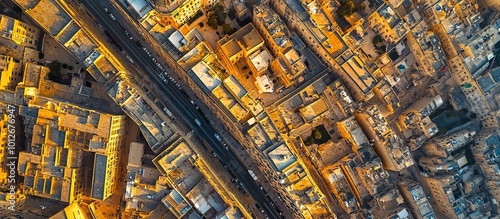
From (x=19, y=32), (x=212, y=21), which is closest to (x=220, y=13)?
(x=212, y=21)

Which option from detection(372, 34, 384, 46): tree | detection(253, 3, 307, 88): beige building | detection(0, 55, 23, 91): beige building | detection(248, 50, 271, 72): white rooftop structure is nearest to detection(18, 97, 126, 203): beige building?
detection(0, 55, 23, 91): beige building

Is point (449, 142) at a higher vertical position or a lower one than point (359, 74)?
lower

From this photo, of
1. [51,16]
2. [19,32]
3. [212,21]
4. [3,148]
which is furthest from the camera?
[3,148]

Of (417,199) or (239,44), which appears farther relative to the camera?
(417,199)

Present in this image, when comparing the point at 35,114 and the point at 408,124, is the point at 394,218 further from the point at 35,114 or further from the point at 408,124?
the point at 35,114

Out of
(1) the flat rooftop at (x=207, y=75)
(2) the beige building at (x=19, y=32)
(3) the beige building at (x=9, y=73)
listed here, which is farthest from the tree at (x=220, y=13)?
(3) the beige building at (x=9, y=73)

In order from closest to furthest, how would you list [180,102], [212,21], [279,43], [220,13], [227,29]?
[279,43] < [212,21] < [220,13] < [227,29] < [180,102]

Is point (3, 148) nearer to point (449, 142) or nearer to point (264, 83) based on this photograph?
point (264, 83)
